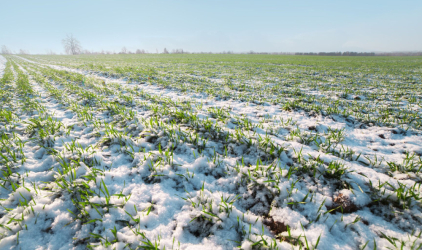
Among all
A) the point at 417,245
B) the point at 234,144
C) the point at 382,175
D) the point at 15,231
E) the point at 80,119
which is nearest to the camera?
the point at 417,245

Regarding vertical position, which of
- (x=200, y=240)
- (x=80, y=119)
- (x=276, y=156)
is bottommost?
(x=200, y=240)

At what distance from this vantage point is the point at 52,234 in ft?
5.64

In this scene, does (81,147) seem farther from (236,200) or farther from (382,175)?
(382,175)

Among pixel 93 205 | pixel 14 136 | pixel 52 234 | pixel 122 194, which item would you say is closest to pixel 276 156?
pixel 122 194

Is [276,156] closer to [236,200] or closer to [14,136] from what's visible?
[236,200]

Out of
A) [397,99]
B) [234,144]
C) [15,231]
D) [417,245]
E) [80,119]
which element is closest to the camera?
[417,245]

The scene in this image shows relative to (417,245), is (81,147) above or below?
above

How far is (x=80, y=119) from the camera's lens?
419cm

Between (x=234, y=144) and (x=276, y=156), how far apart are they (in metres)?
0.75

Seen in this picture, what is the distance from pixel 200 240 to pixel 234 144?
178 centimetres

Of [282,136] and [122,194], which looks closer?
[122,194]

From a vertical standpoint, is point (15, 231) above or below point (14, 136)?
below

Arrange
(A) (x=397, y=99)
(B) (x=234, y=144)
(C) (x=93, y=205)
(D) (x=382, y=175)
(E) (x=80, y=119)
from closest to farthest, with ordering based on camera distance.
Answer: (C) (x=93, y=205) < (D) (x=382, y=175) < (B) (x=234, y=144) < (E) (x=80, y=119) < (A) (x=397, y=99)

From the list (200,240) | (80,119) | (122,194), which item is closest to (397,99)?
(200,240)
